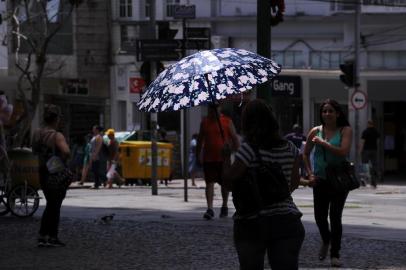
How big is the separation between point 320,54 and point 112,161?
1075cm

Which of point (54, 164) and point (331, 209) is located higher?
point (54, 164)

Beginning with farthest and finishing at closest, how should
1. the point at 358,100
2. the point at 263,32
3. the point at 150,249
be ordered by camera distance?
the point at 358,100, the point at 150,249, the point at 263,32

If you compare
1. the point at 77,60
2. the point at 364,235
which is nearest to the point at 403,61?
the point at 77,60

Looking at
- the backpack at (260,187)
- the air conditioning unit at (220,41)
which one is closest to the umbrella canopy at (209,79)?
the backpack at (260,187)

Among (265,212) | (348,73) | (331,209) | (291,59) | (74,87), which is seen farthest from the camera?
(74,87)

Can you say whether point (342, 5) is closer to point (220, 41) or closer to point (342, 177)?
point (220, 41)

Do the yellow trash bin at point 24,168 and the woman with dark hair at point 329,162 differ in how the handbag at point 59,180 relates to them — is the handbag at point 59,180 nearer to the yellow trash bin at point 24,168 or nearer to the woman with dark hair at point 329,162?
the woman with dark hair at point 329,162

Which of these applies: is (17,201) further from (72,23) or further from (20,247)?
(72,23)

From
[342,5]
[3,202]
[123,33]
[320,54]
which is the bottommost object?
[3,202]

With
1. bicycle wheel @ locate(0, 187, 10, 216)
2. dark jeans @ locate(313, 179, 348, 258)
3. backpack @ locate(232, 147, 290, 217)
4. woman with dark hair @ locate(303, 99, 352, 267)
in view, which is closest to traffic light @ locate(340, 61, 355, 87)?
bicycle wheel @ locate(0, 187, 10, 216)

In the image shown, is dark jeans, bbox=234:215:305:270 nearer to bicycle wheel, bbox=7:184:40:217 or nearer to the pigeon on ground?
the pigeon on ground

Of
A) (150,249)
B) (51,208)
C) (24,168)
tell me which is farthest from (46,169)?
(24,168)

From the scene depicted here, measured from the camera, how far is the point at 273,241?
6336mm

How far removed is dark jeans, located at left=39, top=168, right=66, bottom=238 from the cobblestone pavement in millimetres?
234
